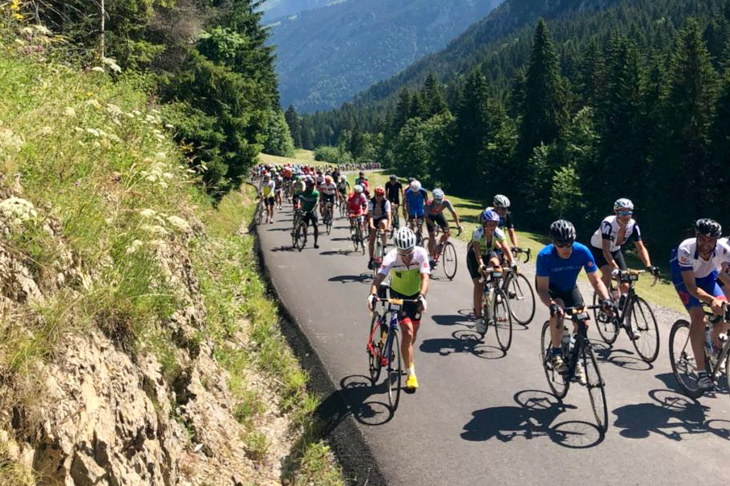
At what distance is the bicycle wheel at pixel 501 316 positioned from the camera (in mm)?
9539

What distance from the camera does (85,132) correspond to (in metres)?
6.77

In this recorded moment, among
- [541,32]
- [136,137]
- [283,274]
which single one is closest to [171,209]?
[136,137]

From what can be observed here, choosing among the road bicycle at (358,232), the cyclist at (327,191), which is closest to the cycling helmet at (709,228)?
the road bicycle at (358,232)

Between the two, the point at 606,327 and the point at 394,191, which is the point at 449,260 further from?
the point at 606,327

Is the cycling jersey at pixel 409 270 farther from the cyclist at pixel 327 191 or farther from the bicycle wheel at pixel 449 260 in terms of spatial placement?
the cyclist at pixel 327 191

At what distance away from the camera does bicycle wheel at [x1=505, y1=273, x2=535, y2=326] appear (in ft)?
36.4

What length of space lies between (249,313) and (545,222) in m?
51.2

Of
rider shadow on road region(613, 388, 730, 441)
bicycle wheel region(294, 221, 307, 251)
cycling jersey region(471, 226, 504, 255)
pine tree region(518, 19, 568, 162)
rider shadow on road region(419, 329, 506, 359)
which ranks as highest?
pine tree region(518, 19, 568, 162)

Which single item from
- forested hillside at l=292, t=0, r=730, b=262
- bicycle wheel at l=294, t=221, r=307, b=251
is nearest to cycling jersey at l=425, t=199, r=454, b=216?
bicycle wheel at l=294, t=221, r=307, b=251

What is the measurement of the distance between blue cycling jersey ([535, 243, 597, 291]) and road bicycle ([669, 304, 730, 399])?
1599 mm

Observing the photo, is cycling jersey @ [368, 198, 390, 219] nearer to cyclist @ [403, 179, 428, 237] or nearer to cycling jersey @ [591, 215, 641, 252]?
cyclist @ [403, 179, 428, 237]

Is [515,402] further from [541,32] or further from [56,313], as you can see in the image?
[541,32]

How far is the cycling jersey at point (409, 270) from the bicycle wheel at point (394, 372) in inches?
28.6

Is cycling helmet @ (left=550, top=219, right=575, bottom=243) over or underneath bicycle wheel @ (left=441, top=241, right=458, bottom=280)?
over
